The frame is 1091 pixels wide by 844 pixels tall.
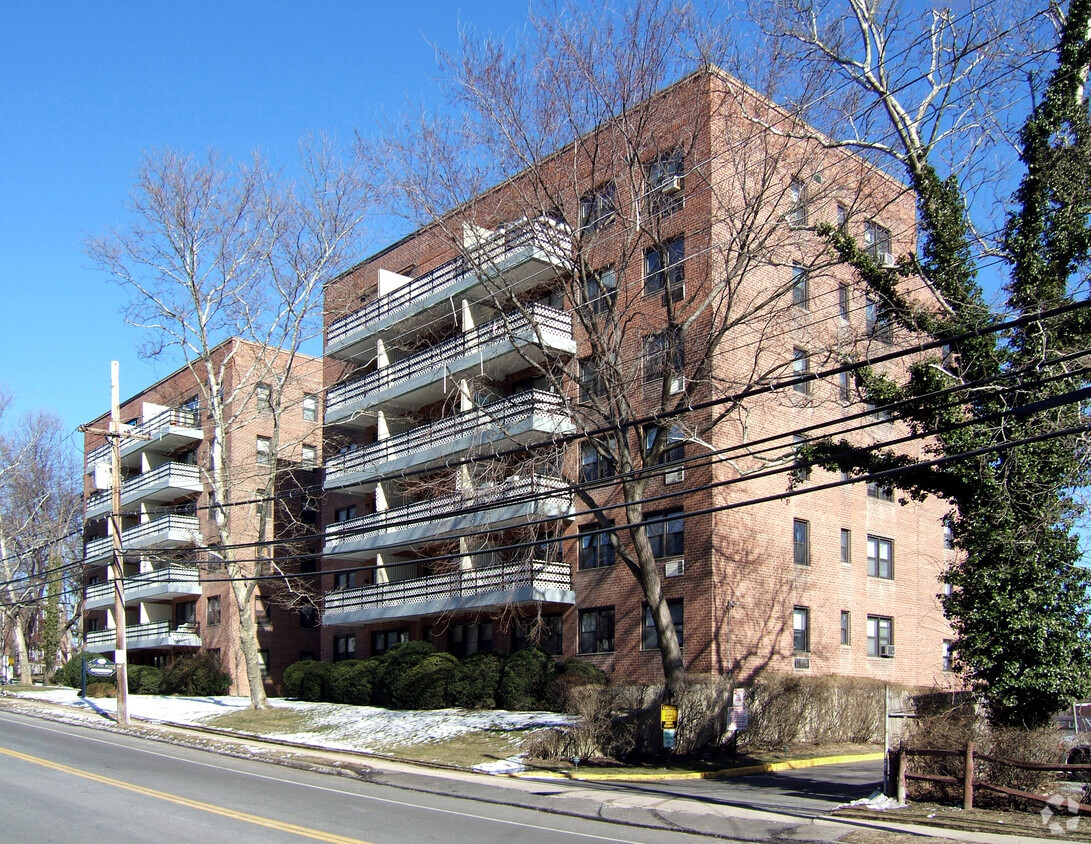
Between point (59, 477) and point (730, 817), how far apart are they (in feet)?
215

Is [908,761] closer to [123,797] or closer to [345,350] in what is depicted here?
[123,797]

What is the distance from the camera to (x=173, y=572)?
4678 cm

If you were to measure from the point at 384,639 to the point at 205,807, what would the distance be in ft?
72.5

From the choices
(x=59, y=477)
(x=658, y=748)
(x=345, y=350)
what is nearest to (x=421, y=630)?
(x=345, y=350)

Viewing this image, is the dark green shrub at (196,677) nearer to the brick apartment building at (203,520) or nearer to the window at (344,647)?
the brick apartment building at (203,520)

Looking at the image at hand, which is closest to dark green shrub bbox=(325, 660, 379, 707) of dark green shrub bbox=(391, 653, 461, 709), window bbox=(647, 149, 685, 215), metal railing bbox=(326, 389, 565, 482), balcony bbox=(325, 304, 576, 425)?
dark green shrub bbox=(391, 653, 461, 709)

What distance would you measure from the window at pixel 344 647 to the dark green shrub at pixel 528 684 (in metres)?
12.3

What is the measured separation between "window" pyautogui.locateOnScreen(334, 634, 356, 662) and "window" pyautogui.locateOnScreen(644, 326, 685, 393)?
19.3 meters

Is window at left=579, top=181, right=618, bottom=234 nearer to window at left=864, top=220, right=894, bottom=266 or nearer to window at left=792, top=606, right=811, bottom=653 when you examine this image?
window at left=864, top=220, right=894, bottom=266

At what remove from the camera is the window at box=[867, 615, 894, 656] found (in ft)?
97.8

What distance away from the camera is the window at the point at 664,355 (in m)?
20.9

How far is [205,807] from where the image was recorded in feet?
48.7

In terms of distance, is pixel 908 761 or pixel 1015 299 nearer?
pixel 908 761

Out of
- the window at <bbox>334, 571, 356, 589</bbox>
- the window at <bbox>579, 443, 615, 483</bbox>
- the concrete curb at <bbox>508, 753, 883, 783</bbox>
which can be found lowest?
the concrete curb at <bbox>508, 753, 883, 783</bbox>
